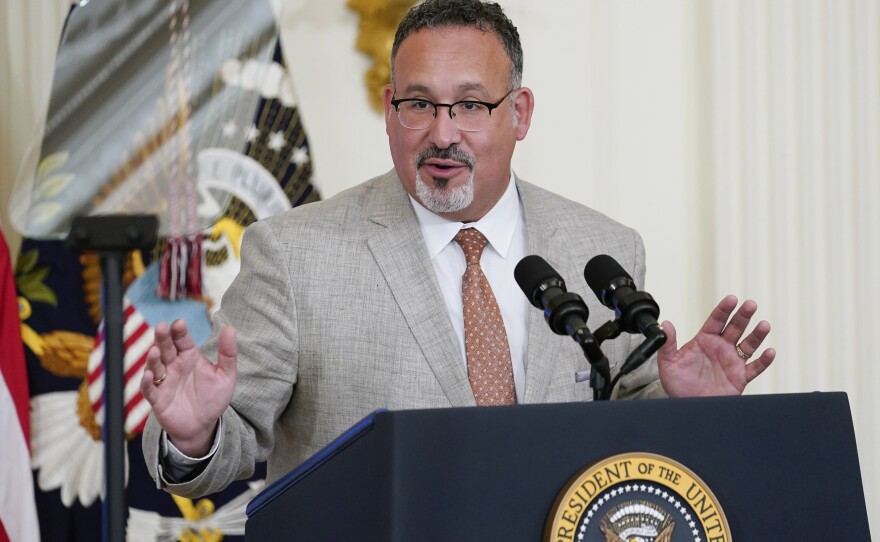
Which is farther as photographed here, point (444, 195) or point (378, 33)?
point (378, 33)

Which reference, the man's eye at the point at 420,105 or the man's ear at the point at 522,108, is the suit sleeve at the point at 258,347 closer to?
the man's eye at the point at 420,105

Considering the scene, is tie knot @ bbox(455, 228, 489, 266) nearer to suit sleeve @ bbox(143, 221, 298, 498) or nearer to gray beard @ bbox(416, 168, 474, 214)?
gray beard @ bbox(416, 168, 474, 214)

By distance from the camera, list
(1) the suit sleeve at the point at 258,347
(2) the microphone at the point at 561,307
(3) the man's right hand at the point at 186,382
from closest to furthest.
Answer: (2) the microphone at the point at 561,307, (3) the man's right hand at the point at 186,382, (1) the suit sleeve at the point at 258,347

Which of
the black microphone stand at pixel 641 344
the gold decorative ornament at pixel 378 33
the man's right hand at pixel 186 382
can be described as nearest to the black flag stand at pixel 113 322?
the man's right hand at pixel 186 382

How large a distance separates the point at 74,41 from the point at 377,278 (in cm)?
152

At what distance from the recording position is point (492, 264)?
2.66 m

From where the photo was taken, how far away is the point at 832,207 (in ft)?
13.3

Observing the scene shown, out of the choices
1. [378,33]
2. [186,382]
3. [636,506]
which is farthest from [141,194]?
[636,506]

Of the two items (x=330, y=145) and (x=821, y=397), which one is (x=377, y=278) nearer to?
(x=821, y=397)

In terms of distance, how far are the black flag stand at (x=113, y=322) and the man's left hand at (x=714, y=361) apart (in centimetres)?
109

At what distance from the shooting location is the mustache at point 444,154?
254 centimetres

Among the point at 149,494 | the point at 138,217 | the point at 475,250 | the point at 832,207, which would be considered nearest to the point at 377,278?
the point at 475,250

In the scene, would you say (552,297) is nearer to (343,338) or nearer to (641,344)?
(641,344)

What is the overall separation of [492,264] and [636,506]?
1.27m
